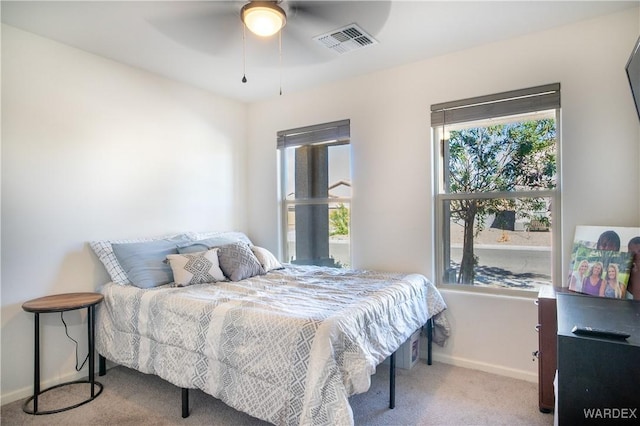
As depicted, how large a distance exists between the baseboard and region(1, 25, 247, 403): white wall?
99.9 inches

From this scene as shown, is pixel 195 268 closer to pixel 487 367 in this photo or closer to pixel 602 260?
pixel 487 367

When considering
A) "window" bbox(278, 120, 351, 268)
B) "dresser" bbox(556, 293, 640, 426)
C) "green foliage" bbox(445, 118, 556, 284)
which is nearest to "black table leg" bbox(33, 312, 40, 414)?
"window" bbox(278, 120, 351, 268)

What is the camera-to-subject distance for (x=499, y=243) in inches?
106

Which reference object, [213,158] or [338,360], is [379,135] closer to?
[213,158]

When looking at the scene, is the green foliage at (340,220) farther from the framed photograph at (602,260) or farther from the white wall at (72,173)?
the framed photograph at (602,260)

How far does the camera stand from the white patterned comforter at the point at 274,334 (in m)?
1.57

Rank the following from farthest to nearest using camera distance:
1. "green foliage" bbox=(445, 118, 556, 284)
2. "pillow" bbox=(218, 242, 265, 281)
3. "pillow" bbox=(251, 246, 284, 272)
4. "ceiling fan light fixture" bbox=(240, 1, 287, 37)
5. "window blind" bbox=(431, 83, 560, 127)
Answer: "pillow" bbox=(251, 246, 284, 272) → "pillow" bbox=(218, 242, 265, 281) → "green foliage" bbox=(445, 118, 556, 284) → "window blind" bbox=(431, 83, 560, 127) → "ceiling fan light fixture" bbox=(240, 1, 287, 37)

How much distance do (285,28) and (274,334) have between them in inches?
75.7

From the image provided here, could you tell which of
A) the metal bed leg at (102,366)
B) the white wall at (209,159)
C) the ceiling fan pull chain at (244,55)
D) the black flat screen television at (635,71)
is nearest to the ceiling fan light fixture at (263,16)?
the ceiling fan pull chain at (244,55)

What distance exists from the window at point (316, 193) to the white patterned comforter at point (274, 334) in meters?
0.81

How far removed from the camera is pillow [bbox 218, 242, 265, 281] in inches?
109

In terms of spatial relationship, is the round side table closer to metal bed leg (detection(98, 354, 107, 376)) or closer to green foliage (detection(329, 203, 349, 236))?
metal bed leg (detection(98, 354, 107, 376))

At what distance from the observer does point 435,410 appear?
2.11 meters

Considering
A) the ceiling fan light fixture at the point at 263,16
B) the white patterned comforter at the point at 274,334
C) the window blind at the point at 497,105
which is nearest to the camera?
the white patterned comforter at the point at 274,334
